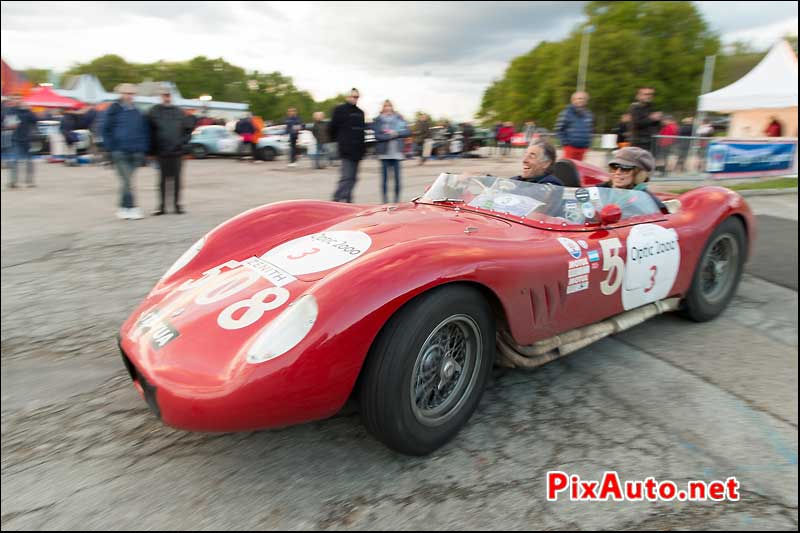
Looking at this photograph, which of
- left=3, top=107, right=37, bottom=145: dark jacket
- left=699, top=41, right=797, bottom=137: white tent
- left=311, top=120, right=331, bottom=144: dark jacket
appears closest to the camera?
left=3, top=107, right=37, bottom=145: dark jacket

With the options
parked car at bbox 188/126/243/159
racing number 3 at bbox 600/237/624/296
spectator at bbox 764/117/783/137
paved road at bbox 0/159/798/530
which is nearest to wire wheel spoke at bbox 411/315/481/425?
paved road at bbox 0/159/798/530

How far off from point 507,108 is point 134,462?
59013 mm

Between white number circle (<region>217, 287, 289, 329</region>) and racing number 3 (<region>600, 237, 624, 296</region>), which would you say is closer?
white number circle (<region>217, 287, 289, 329</region>)

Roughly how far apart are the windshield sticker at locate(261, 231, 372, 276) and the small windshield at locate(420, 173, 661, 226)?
88 cm

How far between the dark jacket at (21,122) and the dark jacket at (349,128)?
19.9 ft

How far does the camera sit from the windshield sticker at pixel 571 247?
2.73 meters

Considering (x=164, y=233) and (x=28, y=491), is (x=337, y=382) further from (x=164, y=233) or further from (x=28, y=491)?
(x=164, y=233)

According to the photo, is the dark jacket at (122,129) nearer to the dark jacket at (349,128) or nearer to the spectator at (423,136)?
the dark jacket at (349,128)

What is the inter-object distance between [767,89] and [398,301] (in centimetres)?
1755

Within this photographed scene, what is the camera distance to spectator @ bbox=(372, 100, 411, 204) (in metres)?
7.79

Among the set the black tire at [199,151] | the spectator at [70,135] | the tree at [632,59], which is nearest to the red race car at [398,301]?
the spectator at [70,135]

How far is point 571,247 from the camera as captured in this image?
9.07ft

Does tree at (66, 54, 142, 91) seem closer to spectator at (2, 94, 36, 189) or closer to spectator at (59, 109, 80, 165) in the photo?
spectator at (59, 109, 80, 165)

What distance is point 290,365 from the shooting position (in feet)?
6.13
